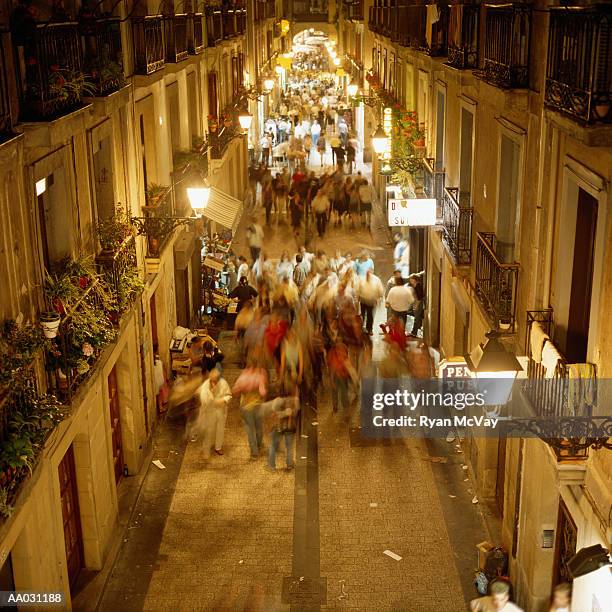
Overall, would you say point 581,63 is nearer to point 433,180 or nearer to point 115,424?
point 115,424

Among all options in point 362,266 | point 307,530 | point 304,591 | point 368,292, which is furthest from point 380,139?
point 304,591

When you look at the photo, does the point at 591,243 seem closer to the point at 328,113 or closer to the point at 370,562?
the point at 370,562

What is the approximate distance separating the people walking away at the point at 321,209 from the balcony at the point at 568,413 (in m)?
19.6

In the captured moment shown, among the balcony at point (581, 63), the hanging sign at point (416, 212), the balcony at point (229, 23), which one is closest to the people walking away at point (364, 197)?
the balcony at point (229, 23)

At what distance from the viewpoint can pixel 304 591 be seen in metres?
11.0

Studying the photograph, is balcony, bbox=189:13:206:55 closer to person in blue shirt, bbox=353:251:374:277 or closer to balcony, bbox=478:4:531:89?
person in blue shirt, bbox=353:251:374:277

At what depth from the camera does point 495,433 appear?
12227 mm

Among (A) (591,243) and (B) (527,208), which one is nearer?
(A) (591,243)

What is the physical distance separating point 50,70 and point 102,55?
2502 millimetres

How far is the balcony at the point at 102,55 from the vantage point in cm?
1060

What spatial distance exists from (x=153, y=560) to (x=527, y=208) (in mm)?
6682

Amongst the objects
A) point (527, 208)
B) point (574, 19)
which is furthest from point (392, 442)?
point (574, 19)

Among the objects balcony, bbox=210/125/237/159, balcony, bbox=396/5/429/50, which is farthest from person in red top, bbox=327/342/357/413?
balcony, bbox=210/125/237/159

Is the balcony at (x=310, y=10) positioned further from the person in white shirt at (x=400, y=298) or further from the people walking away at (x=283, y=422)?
the people walking away at (x=283, y=422)
